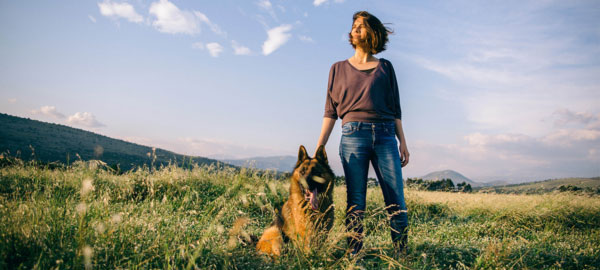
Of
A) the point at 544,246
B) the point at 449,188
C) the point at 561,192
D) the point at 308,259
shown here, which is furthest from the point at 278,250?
the point at 449,188

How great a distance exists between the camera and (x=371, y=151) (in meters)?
2.98

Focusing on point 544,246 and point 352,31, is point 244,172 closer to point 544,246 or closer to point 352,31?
point 352,31

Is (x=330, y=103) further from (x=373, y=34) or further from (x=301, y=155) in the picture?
(x=373, y=34)

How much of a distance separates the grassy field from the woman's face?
1905 millimetres

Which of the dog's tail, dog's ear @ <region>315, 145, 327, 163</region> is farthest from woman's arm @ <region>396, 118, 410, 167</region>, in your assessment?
the dog's tail

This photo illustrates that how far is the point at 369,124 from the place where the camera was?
9.51ft

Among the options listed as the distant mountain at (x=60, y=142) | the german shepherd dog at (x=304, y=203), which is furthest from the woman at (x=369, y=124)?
the distant mountain at (x=60, y=142)

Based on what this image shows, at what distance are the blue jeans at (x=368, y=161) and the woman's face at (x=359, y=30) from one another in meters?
1.00

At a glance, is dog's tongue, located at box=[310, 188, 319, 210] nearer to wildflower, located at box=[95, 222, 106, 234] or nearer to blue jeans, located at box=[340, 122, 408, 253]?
blue jeans, located at box=[340, 122, 408, 253]

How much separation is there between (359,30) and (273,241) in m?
2.53

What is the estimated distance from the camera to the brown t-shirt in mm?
2914

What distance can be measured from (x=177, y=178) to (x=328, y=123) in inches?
211

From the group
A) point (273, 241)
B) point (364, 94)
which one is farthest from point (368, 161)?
point (273, 241)

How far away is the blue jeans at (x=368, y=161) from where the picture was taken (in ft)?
9.59
